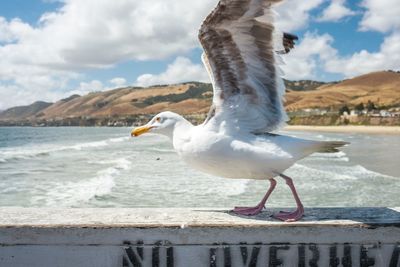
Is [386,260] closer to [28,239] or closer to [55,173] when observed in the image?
[28,239]

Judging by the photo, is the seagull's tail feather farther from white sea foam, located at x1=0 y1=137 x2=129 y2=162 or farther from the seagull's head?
white sea foam, located at x1=0 y1=137 x2=129 y2=162

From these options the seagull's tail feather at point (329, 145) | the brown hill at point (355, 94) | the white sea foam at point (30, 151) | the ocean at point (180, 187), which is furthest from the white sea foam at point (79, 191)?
the brown hill at point (355, 94)

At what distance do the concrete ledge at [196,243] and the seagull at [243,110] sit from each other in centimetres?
56

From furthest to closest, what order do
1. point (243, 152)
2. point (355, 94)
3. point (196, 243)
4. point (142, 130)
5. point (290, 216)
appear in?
1. point (355, 94)
2. point (142, 130)
3. point (243, 152)
4. point (290, 216)
5. point (196, 243)

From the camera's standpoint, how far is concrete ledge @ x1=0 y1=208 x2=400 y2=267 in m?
3.50

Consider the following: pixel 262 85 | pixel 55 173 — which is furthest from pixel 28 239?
pixel 55 173

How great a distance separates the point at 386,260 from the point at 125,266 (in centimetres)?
182

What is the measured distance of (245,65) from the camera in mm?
4559

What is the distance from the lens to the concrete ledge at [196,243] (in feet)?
11.5

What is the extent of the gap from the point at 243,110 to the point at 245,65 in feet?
1.31

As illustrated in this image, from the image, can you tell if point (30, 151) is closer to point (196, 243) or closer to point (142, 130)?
point (142, 130)

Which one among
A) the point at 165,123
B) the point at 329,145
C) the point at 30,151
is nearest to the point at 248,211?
the point at 329,145

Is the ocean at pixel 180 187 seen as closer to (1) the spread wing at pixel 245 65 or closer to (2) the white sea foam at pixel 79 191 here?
(2) the white sea foam at pixel 79 191

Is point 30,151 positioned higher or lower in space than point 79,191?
higher
